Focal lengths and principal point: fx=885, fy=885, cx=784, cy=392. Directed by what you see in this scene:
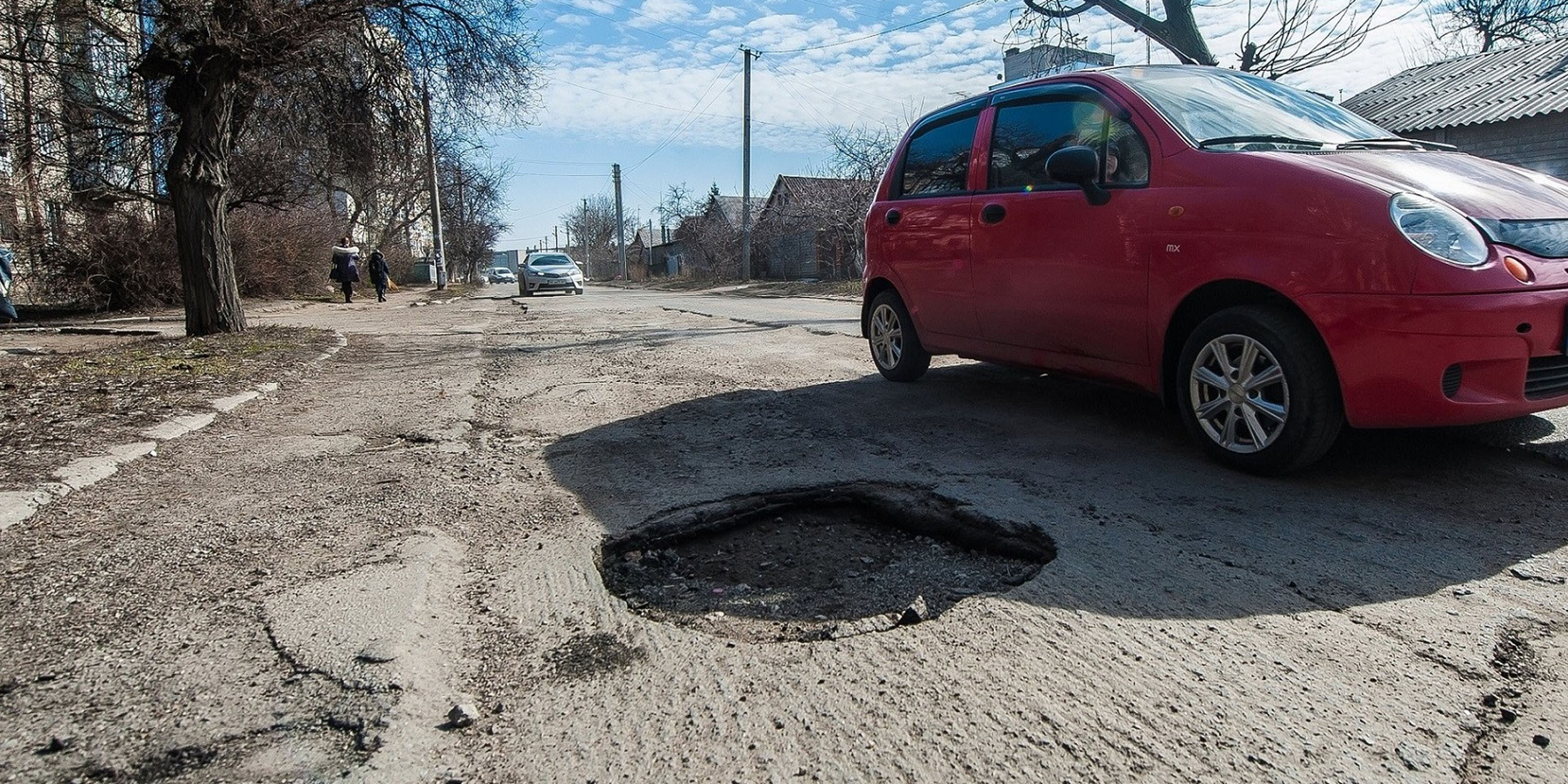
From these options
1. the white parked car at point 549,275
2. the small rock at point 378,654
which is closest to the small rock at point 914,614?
the small rock at point 378,654

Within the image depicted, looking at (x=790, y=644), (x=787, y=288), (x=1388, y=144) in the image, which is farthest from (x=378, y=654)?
(x=787, y=288)

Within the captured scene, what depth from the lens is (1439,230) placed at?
9.72 ft

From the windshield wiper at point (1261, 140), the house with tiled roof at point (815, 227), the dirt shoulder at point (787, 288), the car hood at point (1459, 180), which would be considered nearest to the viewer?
the car hood at point (1459, 180)

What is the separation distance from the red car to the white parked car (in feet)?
78.0

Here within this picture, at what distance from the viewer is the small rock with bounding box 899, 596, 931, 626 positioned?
2244mm

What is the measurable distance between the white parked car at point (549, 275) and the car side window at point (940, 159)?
22606mm

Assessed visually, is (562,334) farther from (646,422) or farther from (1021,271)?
(1021,271)

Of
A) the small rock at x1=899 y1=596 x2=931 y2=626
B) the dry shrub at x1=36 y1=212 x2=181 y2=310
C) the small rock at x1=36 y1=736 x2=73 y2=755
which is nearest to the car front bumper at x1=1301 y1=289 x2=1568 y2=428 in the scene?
the small rock at x1=899 y1=596 x2=931 y2=626

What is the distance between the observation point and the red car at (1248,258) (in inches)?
116

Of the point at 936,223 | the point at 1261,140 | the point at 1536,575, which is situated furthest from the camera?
the point at 936,223

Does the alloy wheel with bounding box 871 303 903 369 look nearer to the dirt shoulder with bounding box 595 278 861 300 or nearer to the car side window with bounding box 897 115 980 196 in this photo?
the car side window with bounding box 897 115 980 196

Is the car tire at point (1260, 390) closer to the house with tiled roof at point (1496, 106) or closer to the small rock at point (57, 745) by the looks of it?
the small rock at point (57, 745)

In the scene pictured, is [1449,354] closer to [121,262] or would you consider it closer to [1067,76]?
[1067,76]

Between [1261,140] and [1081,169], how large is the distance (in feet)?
2.40
